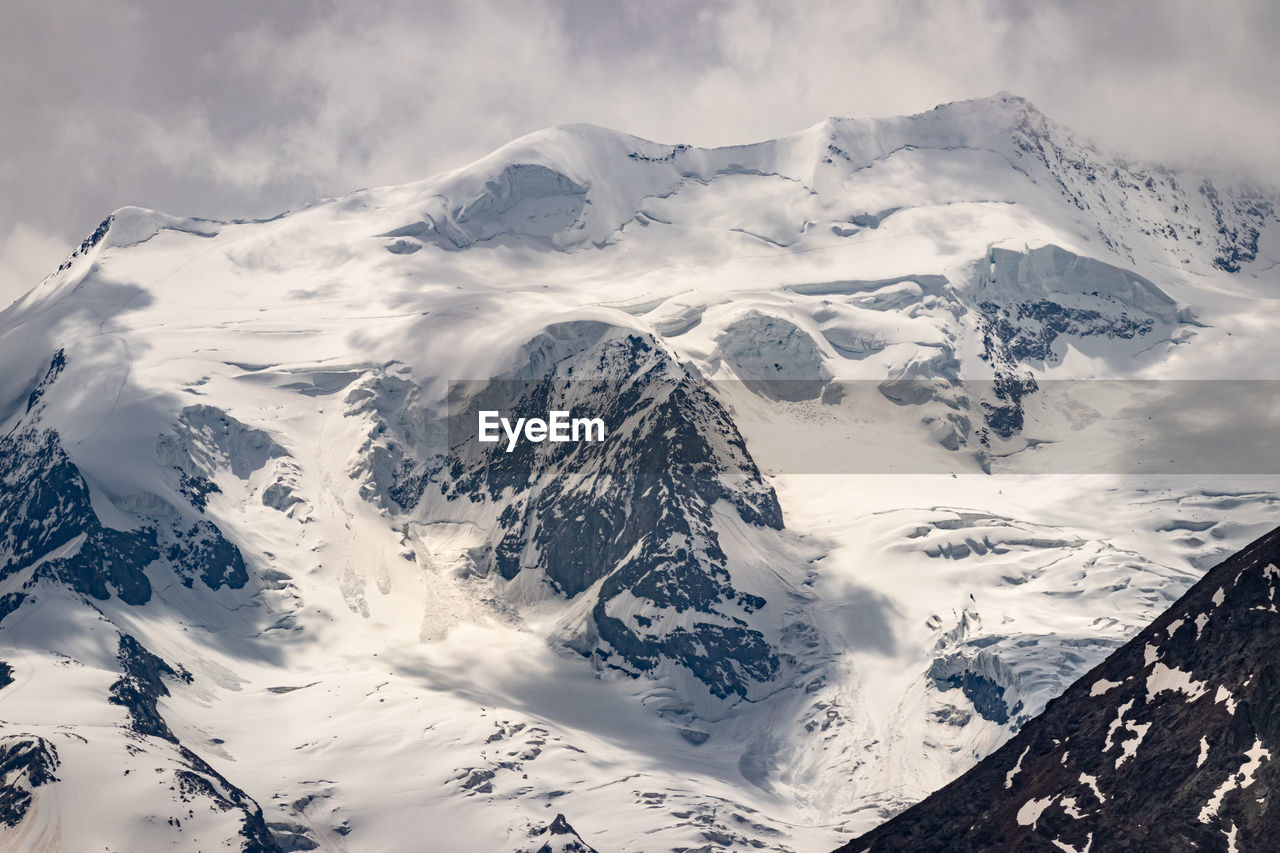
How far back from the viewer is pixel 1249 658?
167 m

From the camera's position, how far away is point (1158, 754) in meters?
169

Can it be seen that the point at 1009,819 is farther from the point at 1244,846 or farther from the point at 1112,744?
the point at 1244,846

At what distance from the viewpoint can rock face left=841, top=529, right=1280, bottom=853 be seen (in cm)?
16125

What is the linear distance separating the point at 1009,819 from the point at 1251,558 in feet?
95.2

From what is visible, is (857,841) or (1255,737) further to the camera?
(857,841)

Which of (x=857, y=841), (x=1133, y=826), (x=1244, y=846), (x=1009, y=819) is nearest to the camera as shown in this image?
(x=1244, y=846)

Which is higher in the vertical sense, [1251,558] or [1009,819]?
[1251,558]

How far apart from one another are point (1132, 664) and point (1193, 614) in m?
7.87

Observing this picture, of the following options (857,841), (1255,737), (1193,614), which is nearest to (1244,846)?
(1255,737)

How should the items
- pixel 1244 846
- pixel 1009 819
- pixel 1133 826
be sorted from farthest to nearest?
pixel 1009 819
pixel 1133 826
pixel 1244 846

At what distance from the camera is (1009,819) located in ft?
580

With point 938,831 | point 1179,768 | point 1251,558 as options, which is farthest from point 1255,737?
point 938,831

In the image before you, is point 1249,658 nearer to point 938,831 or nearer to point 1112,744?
point 1112,744

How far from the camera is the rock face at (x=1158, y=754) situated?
6348 inches
